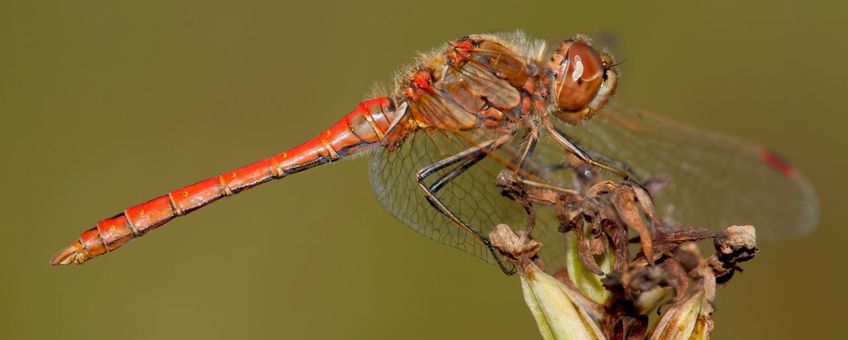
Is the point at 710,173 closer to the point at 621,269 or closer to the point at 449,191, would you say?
the point at 449,191

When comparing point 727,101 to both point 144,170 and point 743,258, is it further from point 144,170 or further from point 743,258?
point 144,170

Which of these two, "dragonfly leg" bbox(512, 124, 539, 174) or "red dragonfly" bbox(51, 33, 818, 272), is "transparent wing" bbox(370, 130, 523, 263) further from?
"dragonfly leg" bbox(512, 124, 539, 174)

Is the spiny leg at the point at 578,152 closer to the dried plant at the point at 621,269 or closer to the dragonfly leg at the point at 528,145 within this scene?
the dragonfly leg at the point at 528,145

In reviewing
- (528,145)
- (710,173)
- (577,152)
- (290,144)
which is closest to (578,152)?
(577,152)

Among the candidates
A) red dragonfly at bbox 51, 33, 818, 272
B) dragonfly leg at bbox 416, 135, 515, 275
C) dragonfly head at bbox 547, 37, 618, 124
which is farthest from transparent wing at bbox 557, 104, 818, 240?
dragonfly leg at bbox 416, 135, 515, 275

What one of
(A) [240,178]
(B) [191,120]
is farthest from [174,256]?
(A) [240,178]
